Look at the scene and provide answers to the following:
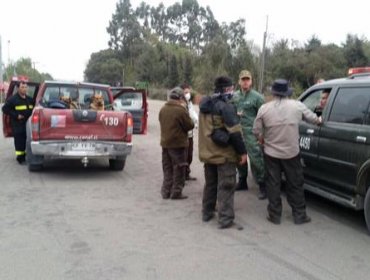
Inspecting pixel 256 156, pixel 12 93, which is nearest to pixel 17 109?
pixel 12 93

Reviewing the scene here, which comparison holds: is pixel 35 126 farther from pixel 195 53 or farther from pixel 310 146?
pixel 195 53

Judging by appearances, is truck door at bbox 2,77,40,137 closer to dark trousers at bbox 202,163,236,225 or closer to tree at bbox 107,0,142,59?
dark trousers at bbox 202,163,236,225

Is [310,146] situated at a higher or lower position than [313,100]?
lower

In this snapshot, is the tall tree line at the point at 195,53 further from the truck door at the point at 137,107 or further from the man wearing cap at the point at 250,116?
the man wearing cap at the point at 250,116

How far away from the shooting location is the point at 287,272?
4559mm

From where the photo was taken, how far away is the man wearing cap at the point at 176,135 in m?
7.41

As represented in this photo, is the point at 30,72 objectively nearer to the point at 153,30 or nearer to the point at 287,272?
the point at 153,30

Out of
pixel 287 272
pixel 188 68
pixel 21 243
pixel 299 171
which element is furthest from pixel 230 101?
pixel 188 68

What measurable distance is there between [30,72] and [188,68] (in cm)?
5968

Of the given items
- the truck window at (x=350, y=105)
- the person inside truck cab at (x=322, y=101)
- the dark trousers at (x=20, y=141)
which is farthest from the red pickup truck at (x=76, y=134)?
the truck window at (x=350, y=105)

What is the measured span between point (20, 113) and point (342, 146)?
6787mm

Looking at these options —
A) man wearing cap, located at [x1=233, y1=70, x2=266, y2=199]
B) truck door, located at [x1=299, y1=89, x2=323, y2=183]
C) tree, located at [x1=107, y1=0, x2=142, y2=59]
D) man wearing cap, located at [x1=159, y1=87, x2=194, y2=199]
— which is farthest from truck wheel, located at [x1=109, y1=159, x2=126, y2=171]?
tree, located at [x1=107, y1=0, x2=142, y2=59]

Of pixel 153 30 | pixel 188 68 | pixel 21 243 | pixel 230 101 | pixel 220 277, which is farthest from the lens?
pixel 153 30

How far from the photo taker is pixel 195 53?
73375 millimetres
